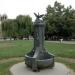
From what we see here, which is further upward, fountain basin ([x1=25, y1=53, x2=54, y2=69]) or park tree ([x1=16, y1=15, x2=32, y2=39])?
park tree ([x1=16, y1=15, x2=32, y2=39])

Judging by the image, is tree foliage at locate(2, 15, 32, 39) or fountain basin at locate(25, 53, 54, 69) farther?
tree foliage at locate(2, 15, 32, 39)

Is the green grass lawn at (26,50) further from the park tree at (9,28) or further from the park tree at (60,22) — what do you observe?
the park tree at (60,22)

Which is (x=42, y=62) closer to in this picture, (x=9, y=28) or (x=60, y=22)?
(x=9, y=28)

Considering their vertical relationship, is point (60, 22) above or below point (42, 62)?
above

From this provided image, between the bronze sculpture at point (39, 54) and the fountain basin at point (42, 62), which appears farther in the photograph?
the bronze sculpture at point (39, 54)

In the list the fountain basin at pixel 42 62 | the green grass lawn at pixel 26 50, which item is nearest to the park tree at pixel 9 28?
the green grass lawn at pixel 26 50

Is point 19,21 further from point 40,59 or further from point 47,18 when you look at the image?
point 40,59

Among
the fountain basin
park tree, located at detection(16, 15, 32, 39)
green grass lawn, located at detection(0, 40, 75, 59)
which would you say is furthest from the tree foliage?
the fountain basin

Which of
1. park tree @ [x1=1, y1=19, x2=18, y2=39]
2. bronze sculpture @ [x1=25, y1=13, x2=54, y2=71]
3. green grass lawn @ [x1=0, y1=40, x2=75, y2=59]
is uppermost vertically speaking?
park tree @ [x1=1, y1=19, x2=18, y2=39]

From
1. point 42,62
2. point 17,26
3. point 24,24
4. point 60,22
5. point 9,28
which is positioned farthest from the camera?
point 60,22

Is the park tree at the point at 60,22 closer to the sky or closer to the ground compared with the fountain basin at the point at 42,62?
closer to the sky

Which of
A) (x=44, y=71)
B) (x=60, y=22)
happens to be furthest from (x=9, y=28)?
(x=44, y=71)

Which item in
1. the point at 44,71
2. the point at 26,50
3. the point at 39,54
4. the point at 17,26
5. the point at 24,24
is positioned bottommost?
the point at 44,71

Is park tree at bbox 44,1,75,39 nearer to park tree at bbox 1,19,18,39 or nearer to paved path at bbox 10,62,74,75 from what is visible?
park tree at bbox 1,19,18,39
